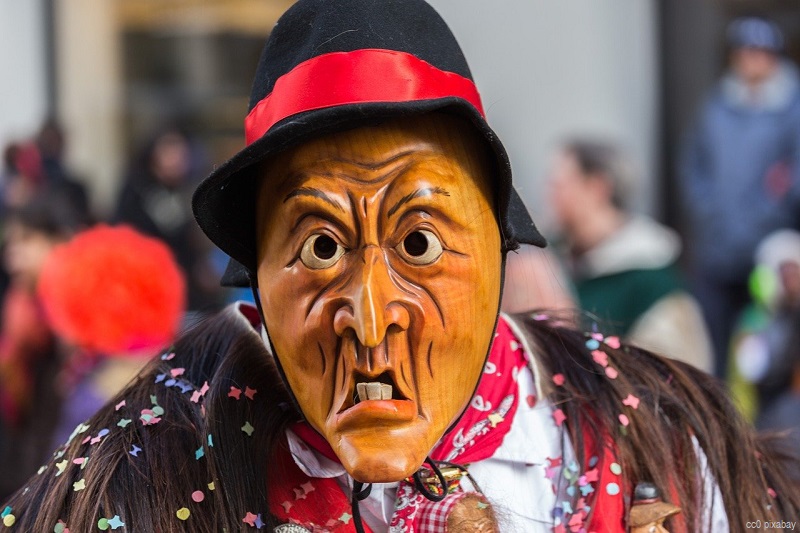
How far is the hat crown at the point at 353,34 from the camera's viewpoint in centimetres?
160

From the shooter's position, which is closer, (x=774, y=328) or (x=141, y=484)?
(x=141, y=484)

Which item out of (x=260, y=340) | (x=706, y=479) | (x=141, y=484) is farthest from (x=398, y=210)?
(x=706, y=479)

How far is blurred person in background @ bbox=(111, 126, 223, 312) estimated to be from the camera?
5.81 meters

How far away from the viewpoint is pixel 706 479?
6.33 ft

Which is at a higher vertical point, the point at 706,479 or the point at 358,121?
the point at 358,121

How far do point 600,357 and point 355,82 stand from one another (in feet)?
2.28

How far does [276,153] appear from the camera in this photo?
1.60m

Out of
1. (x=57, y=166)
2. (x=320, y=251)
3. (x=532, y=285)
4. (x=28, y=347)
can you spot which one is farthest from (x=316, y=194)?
(x=57, y=166)

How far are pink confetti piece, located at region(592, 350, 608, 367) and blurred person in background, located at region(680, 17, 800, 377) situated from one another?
3424mm

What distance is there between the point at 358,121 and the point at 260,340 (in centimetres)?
45

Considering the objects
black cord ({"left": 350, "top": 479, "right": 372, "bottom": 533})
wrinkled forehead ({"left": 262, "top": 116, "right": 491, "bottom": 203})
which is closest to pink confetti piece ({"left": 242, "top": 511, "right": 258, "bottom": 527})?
black cord ({"left": 350, "top": 479, "right": 372, "bottom": 533})

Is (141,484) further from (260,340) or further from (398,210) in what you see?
(398,210)

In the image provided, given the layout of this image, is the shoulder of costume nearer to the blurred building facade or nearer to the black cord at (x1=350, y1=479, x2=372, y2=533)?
the black cord at (x1=350, y1=479, x2=372, y2=533)

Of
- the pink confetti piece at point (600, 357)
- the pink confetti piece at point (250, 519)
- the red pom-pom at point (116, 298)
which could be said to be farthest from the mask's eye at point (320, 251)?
the red pom-pom at point (116, 298)
